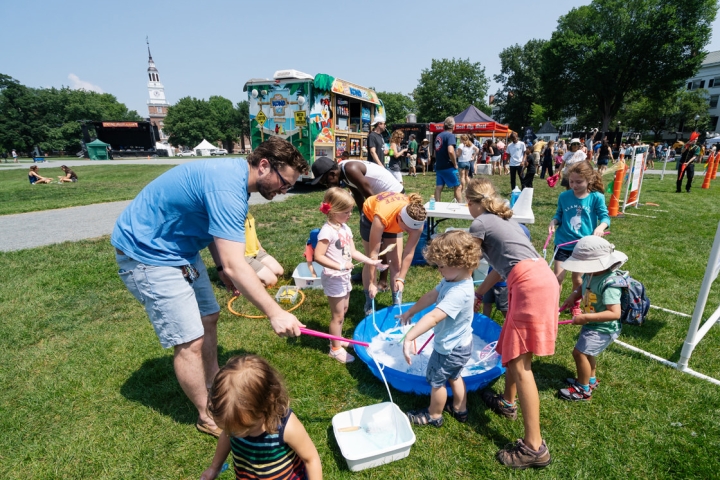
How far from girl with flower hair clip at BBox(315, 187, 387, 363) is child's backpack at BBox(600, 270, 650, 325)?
182cm

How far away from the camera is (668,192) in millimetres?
12266

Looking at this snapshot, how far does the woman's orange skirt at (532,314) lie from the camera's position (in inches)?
82.1

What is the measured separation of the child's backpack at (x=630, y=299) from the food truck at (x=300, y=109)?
916cm

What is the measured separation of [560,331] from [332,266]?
2.44 metres

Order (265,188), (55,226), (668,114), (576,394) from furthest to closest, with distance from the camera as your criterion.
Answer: (668,114)
(55,226)
(576,394)
(265,188)

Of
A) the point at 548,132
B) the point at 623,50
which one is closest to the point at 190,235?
the point at 623,50

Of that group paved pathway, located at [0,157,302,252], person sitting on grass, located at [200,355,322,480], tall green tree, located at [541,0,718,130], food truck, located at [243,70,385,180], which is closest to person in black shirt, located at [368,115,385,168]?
food truck, located at [243,70,385,180]

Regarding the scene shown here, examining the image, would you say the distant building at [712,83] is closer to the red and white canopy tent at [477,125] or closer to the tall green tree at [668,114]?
the tall green tree at [668,114]

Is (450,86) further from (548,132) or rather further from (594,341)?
(594,341)

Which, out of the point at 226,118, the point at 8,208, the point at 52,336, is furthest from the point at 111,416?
the point at 226,118

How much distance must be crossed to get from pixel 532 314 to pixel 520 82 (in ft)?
204

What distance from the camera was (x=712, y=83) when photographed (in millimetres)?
56750

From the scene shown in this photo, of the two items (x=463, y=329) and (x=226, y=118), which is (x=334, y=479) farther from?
(x=226, y=118)

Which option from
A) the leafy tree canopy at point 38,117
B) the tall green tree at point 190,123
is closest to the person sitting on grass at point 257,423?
the leafy tree canopy at point 38,117
